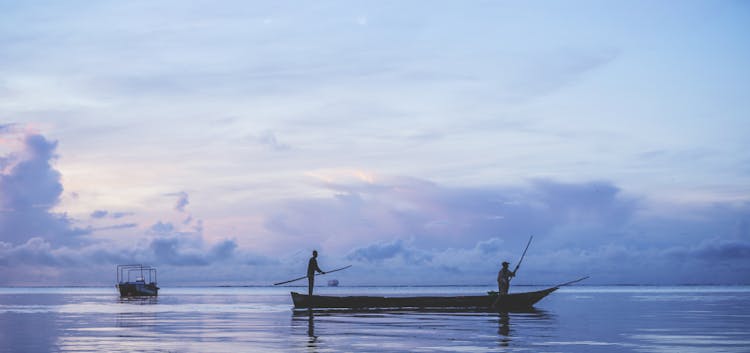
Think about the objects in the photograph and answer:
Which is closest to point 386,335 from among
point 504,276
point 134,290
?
point 504,276

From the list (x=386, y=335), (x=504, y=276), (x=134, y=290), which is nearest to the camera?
(x=386, y=335)

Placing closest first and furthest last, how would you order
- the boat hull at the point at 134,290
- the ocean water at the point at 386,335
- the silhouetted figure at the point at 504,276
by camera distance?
the ocean water at the point at 386,335 < the silhouetted figure at the point at 504,276 < the boat hull at the point at 134,290

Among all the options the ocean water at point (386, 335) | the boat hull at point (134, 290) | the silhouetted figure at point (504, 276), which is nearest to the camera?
the ocean water at point (386, 335)

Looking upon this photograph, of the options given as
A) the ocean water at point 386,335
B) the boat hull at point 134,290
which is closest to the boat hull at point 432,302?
the ocean water at point 386,335

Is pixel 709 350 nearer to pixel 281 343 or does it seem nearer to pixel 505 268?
pixel 281 343

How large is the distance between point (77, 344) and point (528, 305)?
2403 centimetres

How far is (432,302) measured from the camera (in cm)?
3962

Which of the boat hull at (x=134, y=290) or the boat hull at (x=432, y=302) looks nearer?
the boat hull at (x=432, y=302)

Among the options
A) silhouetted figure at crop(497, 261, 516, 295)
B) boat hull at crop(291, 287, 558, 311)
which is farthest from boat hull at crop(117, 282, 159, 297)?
silhouetted figure at crop(497, 261, 516, 295)

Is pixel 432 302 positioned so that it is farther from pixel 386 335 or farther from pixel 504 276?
pixel 386 335

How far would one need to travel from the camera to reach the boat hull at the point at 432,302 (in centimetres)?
3875

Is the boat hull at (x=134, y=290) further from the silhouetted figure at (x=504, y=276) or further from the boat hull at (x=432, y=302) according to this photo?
the silhouetted figure at (x=504, y=276)

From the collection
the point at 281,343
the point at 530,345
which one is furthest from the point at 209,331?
the point at 530,345

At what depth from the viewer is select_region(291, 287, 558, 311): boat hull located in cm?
3875
